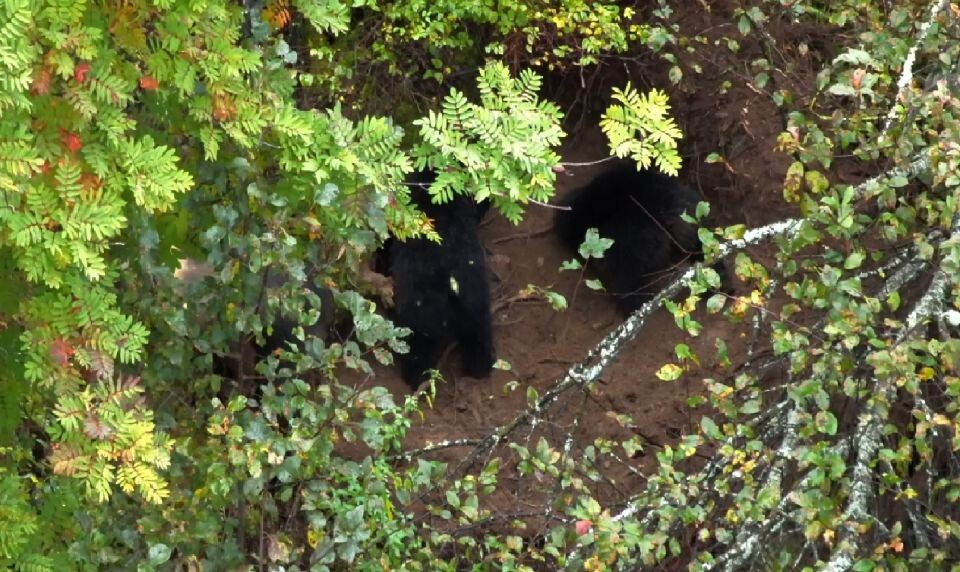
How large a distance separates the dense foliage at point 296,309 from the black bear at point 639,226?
2568mm

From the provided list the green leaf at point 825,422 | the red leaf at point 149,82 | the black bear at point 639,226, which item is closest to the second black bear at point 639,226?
the black bear at point 639,226

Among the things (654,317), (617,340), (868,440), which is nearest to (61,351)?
(617,340)

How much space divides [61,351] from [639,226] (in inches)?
178

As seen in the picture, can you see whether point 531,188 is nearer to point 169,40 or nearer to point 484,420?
point 169,40

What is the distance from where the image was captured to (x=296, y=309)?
421cm

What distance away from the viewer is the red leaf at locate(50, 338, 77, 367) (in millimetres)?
3541

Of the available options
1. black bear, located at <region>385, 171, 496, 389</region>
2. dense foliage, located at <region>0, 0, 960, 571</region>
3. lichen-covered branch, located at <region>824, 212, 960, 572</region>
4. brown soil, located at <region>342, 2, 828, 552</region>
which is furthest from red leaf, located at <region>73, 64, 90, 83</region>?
brown soil, located at <region>342, 2, 828, 552</region>

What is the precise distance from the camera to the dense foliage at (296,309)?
348cm

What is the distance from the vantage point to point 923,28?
4.80m

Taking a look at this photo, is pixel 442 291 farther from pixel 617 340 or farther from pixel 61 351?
pixel 61 351

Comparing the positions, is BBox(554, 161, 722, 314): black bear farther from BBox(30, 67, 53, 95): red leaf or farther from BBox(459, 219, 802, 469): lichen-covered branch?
BBox(30, 67, 53, 95): red leaf

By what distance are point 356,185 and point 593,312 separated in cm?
414

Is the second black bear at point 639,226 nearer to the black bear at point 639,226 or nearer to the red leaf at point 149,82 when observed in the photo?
the black bear at point 639,226

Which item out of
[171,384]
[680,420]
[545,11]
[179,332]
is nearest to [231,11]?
[179,332]
